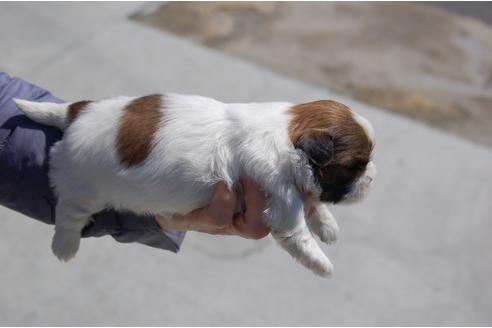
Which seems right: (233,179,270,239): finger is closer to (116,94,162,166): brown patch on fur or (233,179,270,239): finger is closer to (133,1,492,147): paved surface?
(116,94,162,166): brown patch on fur

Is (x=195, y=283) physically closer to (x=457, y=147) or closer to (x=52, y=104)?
(x=52, y=104)

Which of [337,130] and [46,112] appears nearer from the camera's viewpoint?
[337,130]

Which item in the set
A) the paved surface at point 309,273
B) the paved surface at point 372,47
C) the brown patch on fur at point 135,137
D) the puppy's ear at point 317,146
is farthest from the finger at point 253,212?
the paved surface at point 372,47

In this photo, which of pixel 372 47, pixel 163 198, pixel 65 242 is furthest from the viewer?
pixel 372 47

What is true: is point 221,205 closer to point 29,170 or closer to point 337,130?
point 337,130

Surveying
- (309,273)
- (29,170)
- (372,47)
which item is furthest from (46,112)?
(372,47)

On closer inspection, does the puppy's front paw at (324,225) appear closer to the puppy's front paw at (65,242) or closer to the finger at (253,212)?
the finger at (253,212)
